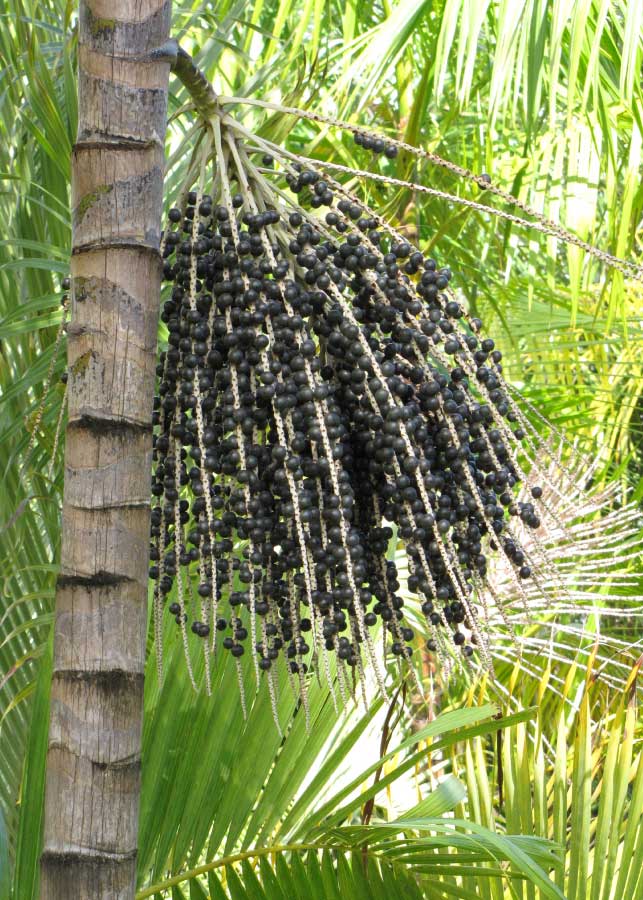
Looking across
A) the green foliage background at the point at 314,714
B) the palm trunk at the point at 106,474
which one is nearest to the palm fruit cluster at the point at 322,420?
the palm trunk at the point at 106,474

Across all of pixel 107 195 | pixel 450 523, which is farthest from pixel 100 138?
pixel 450 523

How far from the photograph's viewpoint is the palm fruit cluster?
0.92m

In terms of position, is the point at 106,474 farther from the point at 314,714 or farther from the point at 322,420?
the point at 314,714

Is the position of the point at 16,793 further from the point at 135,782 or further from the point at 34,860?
the point at 135,782

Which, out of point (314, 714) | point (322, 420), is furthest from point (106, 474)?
point (314, 714)

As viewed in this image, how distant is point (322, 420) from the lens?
89 centimetres

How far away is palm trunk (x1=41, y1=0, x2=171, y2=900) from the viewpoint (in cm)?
91

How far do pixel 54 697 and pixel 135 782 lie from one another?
0.11m

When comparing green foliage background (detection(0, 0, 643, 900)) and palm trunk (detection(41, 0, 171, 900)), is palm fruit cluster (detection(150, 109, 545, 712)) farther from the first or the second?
green foliage background (detection(0, 0, 643, 900))

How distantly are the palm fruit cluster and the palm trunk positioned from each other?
62mm

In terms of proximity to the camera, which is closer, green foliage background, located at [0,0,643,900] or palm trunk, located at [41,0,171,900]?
palm trunk, located at [41,0,171,900]

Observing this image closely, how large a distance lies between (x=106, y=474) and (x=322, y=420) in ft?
0.68

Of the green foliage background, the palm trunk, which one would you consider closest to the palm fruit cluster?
the palm trunk

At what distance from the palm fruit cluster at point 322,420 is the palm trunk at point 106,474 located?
6 cm
